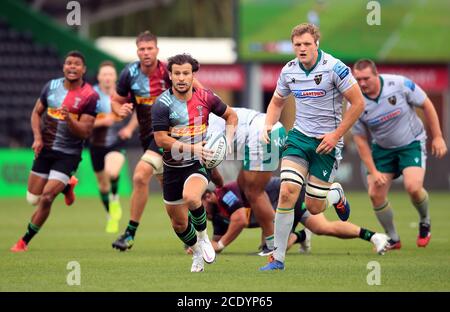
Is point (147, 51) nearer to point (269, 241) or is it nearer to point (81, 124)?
point (81, 124)

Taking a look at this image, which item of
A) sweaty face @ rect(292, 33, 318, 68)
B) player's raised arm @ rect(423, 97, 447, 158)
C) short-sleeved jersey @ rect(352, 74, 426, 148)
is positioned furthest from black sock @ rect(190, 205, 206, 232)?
player's raised arm @ rect(423, 97, 447, 158)

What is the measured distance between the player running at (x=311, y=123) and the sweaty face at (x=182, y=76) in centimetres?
98

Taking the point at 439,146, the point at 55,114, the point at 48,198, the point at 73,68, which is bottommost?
the point at 48,198

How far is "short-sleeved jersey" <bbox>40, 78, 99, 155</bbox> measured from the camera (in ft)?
44.4

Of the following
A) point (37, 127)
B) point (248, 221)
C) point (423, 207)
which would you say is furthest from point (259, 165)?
point (37, 127)

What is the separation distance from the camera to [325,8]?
1133 inches

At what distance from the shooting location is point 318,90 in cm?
1102

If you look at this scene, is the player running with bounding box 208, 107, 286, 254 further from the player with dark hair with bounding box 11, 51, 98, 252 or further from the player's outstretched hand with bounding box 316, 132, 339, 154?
the player's outstretched hand with bounding box 316, 132, 339, 154

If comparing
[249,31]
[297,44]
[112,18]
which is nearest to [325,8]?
[249,31]

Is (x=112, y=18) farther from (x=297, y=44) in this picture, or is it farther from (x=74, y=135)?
(x=297, y=44)

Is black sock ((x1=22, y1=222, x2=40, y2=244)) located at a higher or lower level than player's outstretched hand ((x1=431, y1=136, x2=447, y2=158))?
lower

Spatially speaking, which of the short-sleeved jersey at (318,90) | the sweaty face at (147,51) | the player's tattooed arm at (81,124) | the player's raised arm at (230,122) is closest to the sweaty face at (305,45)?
the short-sleeved jersey at (318,90)

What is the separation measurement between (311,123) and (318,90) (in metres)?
0.37

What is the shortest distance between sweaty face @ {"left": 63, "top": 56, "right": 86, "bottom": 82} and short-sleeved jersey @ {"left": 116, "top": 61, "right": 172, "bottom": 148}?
515mm
